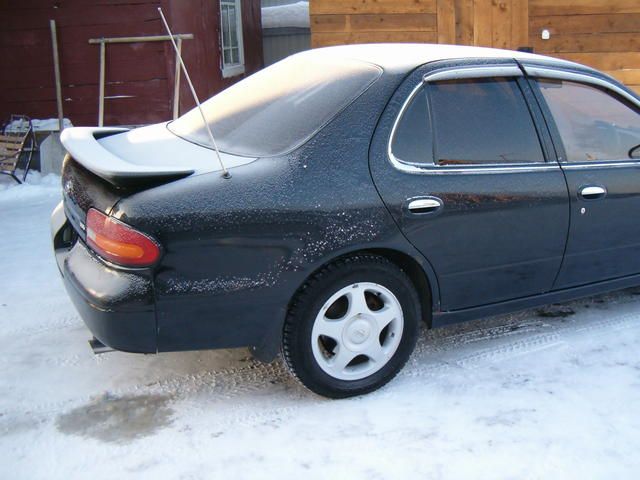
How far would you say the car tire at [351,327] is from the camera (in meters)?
3.28

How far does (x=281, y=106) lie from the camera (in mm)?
3680

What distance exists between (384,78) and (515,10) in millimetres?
5874

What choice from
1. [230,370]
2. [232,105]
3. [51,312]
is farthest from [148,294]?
[51,312]

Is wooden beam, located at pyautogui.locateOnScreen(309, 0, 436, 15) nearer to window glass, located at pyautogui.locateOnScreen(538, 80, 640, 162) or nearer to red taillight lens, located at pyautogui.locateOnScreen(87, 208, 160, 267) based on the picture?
window glass, located at pyautogui.locateOnScreen(538, 80, 640, 162)

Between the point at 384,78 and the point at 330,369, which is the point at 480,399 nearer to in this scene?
the point at 330,369

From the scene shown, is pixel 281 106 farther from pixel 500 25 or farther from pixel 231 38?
pixel 231 38

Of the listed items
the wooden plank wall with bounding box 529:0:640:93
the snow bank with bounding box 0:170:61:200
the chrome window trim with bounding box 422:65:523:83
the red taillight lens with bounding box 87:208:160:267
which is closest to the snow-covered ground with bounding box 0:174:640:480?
the red taillight lens with bounding box 87:208:160:267

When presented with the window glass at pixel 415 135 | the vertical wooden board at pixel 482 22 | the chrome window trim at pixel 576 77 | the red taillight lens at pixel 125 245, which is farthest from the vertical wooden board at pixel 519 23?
the red taillight lens at pixel 125 245

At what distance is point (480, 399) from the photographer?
136 inches

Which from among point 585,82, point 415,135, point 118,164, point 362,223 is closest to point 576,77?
point 585,82

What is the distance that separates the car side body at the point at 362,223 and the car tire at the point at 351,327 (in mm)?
73

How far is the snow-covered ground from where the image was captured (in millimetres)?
2980

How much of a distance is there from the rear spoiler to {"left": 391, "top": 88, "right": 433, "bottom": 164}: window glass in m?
0.92

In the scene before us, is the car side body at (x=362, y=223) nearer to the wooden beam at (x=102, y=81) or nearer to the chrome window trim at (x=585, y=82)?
the chrome window trim at (x=585, y=82)
